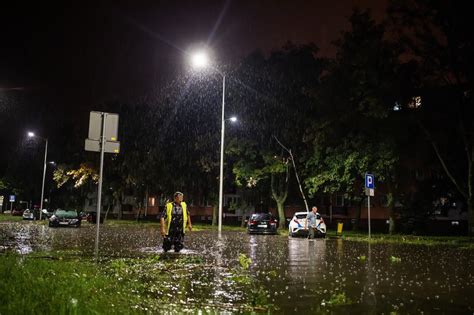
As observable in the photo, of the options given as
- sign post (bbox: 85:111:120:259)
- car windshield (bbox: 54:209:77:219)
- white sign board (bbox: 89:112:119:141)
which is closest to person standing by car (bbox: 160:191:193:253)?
sign post (bbox: 85:111:120:259)

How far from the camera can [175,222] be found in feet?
49.9

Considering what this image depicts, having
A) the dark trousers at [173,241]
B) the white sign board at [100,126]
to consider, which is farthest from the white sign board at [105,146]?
the dark trousers at [173,241]

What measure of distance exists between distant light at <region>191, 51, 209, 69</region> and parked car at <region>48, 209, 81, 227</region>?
16.6 metres

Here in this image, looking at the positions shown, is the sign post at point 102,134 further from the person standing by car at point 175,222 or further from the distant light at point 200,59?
the distant light at point 200,59

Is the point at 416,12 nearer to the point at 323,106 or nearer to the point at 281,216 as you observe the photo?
the point at 323,106

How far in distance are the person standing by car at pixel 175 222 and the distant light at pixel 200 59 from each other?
14460 millimetres

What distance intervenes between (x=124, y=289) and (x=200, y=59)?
2131 cm

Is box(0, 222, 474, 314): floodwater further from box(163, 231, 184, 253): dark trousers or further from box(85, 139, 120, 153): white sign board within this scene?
box(85, 139, 120, 153): white sign board

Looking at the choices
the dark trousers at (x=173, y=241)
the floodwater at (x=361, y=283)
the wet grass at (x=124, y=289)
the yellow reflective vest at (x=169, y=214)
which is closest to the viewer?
the wet grass at (x=124, y=289)

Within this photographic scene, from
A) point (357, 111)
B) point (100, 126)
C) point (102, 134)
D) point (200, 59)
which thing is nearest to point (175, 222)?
point (102, 134)

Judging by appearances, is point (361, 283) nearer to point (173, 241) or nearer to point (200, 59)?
point (173, 241)

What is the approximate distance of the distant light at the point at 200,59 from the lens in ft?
92.1

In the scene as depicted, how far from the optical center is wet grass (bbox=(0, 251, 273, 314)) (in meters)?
6.22

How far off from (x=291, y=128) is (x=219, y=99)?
6.44m
